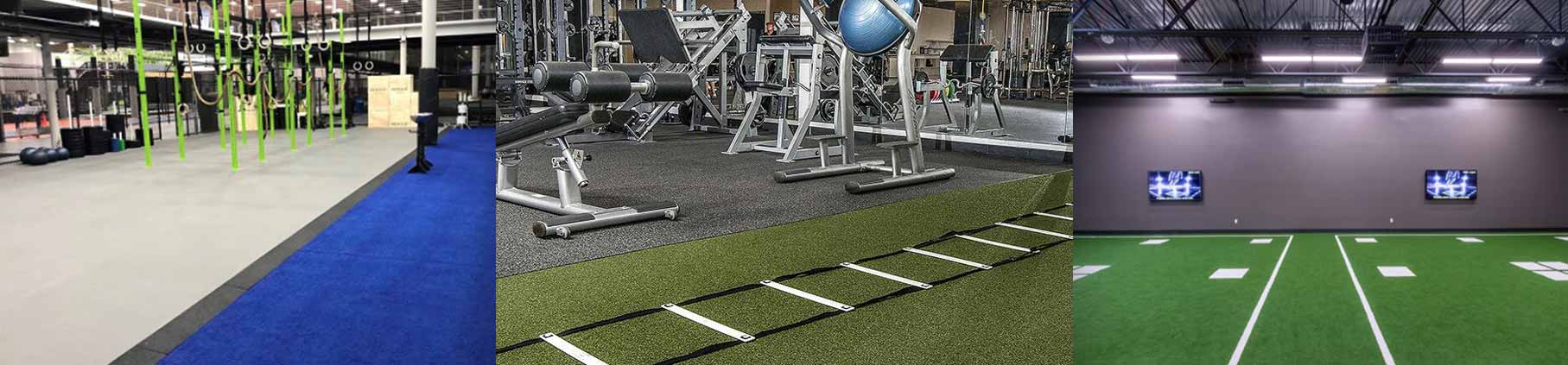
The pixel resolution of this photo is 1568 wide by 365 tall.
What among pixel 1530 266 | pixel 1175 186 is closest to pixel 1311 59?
pixel 1175 186

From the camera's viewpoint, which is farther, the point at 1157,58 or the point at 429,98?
the point at 1157,58

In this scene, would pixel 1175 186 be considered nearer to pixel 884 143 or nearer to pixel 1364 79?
pixel 1364 79

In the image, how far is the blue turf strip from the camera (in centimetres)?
274

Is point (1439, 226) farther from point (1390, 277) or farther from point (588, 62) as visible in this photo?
point (588, 62)

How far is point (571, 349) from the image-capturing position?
5.13ft

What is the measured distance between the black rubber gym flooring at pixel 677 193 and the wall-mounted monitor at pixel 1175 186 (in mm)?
12512

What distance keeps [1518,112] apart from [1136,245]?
671 centimetres

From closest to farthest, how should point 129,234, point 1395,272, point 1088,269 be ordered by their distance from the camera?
point 129,234, point 1088,269, point 1395,272

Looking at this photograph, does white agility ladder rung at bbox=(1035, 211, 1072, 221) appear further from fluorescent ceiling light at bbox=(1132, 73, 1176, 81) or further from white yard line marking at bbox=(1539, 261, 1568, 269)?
white yard line marking at bbox=(1539, 261, 1568, 269)

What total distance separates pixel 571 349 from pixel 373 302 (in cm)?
213

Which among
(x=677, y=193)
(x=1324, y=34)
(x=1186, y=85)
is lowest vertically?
(x=677, y=193)

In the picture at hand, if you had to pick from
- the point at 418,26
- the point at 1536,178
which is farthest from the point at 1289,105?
the point at 418,26

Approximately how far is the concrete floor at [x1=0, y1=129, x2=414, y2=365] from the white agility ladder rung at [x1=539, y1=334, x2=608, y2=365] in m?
1.96

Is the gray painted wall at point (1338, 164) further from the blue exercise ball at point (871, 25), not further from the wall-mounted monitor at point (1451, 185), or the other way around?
the blue exercise ball at point (871, 25)
